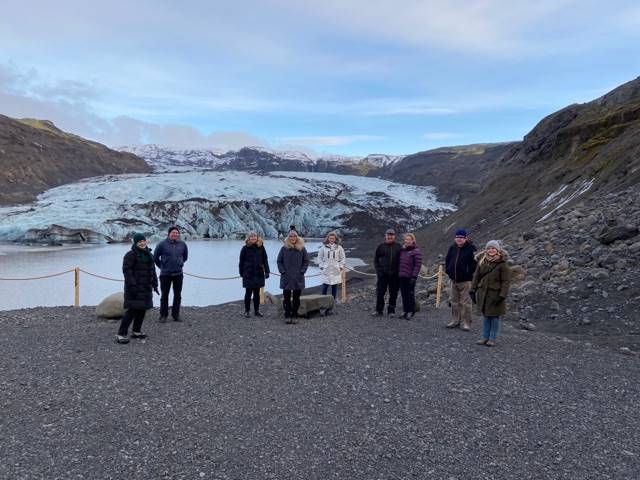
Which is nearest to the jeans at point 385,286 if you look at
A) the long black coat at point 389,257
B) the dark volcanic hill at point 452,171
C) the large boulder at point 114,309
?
the long black coat at point 389,257

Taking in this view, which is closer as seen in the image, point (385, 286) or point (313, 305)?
point (385, 286)

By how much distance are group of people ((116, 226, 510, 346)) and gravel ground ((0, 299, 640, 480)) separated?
2.03ft

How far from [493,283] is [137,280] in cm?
486

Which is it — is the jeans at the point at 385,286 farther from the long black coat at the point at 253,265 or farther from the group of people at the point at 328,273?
the long black coat at the point at 253,265

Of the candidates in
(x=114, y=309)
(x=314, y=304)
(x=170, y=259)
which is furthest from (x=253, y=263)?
(x=114, y=309)

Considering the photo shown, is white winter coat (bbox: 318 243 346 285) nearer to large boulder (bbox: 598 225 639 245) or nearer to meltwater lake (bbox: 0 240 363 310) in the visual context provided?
large boulder (bbox: 598 225 639 245)

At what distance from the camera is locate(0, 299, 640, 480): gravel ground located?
383 cm

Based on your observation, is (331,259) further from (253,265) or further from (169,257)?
(169,257)

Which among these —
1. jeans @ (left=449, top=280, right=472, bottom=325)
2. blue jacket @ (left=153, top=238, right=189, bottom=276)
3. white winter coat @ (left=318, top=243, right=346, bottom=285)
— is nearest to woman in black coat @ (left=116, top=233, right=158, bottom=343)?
blue jacket @ (left=153, top=238, right=189, bottom=276)

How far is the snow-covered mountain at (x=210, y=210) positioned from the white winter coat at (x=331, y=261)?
3970 centimetres

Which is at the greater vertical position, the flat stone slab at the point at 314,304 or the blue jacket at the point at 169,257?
the blue jacket at the point at 169,257

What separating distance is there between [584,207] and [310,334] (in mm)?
11474

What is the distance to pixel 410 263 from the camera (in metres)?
8.90

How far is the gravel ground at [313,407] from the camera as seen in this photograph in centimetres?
383
